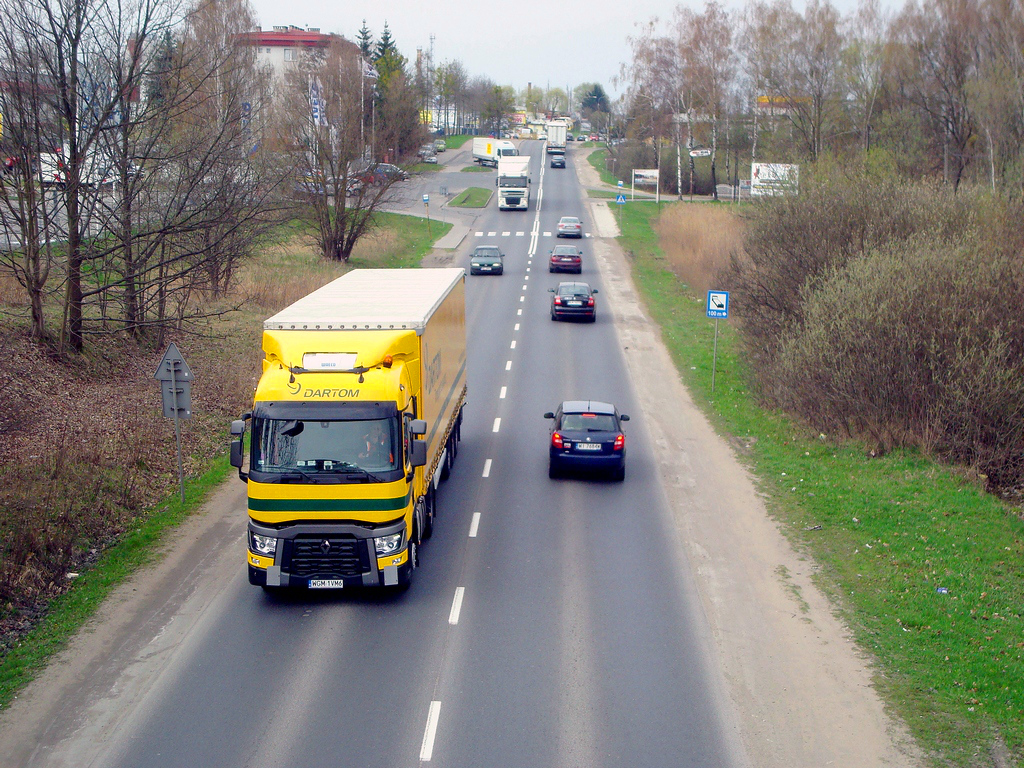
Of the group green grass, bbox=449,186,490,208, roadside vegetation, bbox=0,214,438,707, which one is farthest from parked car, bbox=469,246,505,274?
green grass, bbox=449,186,490,208

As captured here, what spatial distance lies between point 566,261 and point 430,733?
123ft

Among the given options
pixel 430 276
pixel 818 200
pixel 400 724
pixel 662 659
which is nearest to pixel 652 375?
pixel 818 200

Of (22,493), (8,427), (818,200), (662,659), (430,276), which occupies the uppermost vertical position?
(818,200)

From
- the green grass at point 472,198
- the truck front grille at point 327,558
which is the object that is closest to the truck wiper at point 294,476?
the truck front grille at point 327,558

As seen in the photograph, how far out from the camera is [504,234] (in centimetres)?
5888

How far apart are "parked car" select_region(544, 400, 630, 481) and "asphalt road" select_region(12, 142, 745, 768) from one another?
1.50 ft

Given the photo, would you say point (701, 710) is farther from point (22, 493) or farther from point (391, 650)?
point (22, 493)

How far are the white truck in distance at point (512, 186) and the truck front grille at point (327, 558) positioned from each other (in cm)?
5773

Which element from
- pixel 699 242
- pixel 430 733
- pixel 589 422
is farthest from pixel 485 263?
pixel 430 733

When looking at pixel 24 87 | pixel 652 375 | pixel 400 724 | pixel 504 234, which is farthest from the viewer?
pixel 504 234

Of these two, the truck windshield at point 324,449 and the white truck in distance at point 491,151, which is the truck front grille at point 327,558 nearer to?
the truck windshield at point 324,449

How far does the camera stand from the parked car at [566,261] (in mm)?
44969

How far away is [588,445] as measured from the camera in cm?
1702

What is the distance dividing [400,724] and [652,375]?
18.8 m
